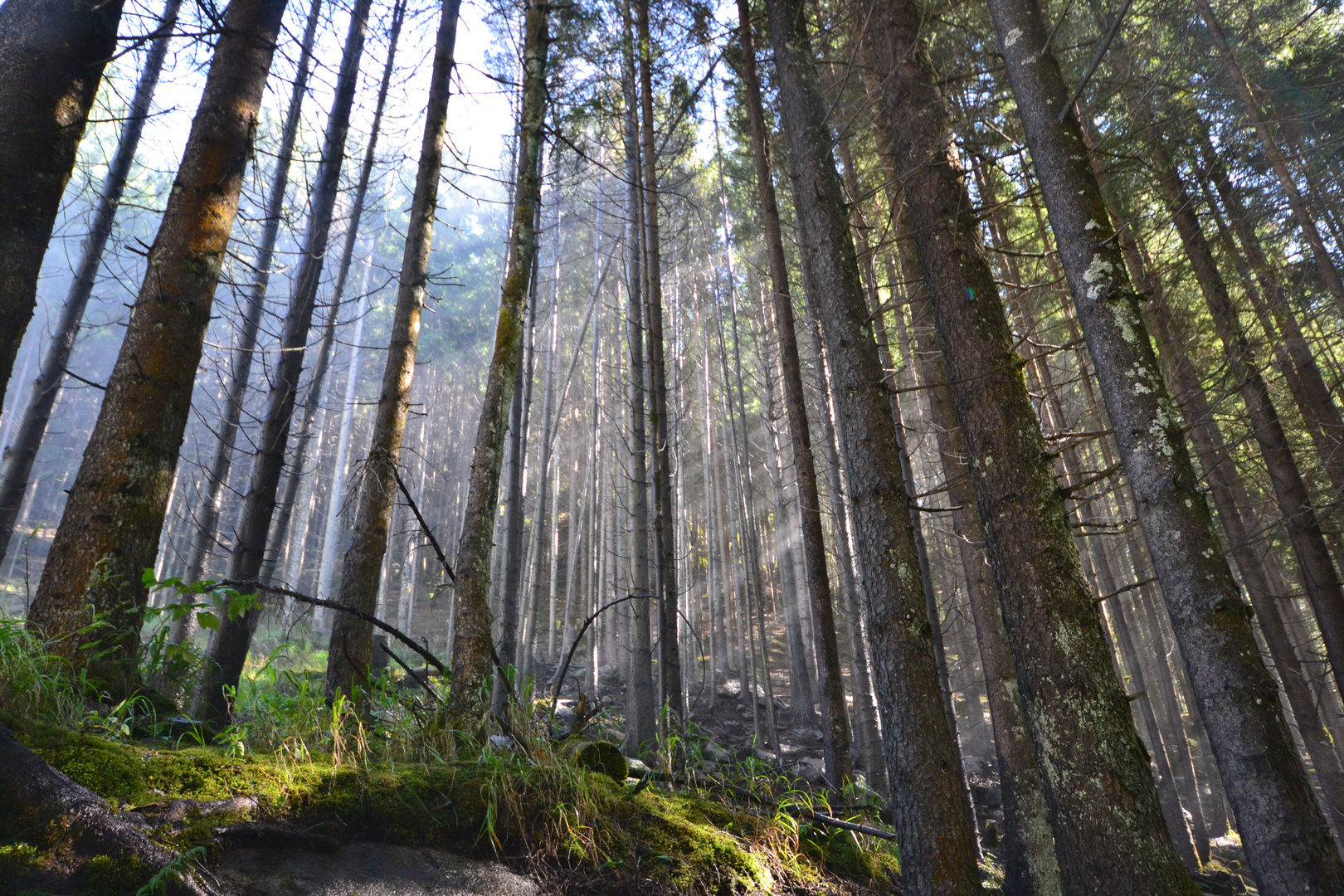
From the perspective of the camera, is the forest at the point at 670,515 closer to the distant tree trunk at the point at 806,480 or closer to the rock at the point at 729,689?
the distant tree trunk at the point at 806,480

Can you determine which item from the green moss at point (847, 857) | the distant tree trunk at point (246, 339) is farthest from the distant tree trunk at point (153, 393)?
the distant tree trunk at point (246, 339)

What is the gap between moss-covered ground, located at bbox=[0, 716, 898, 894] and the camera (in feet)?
6.64

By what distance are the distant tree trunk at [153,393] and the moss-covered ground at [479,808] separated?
0.78 metres

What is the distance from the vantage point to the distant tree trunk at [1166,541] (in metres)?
3.35

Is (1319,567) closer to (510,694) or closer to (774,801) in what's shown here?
(774,801)

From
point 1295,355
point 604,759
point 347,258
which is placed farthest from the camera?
point 347,258

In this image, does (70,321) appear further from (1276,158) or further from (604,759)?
(1276,158)

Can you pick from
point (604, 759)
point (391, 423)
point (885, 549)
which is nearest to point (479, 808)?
point (604, 759)

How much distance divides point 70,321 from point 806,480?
871cm

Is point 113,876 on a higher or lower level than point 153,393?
lower

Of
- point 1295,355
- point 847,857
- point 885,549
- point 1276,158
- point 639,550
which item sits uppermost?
point 1276,158

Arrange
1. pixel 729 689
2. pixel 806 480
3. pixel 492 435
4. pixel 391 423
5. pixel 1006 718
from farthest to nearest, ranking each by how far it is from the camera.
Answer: pixel 729 689
pixel 806 480
pixel 1006 718
pixel 391 423
pixel 492 435

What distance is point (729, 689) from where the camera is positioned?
55.5 feet

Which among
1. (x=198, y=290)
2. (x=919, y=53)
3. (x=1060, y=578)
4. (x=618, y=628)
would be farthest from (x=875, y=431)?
(x=618, y=628)
